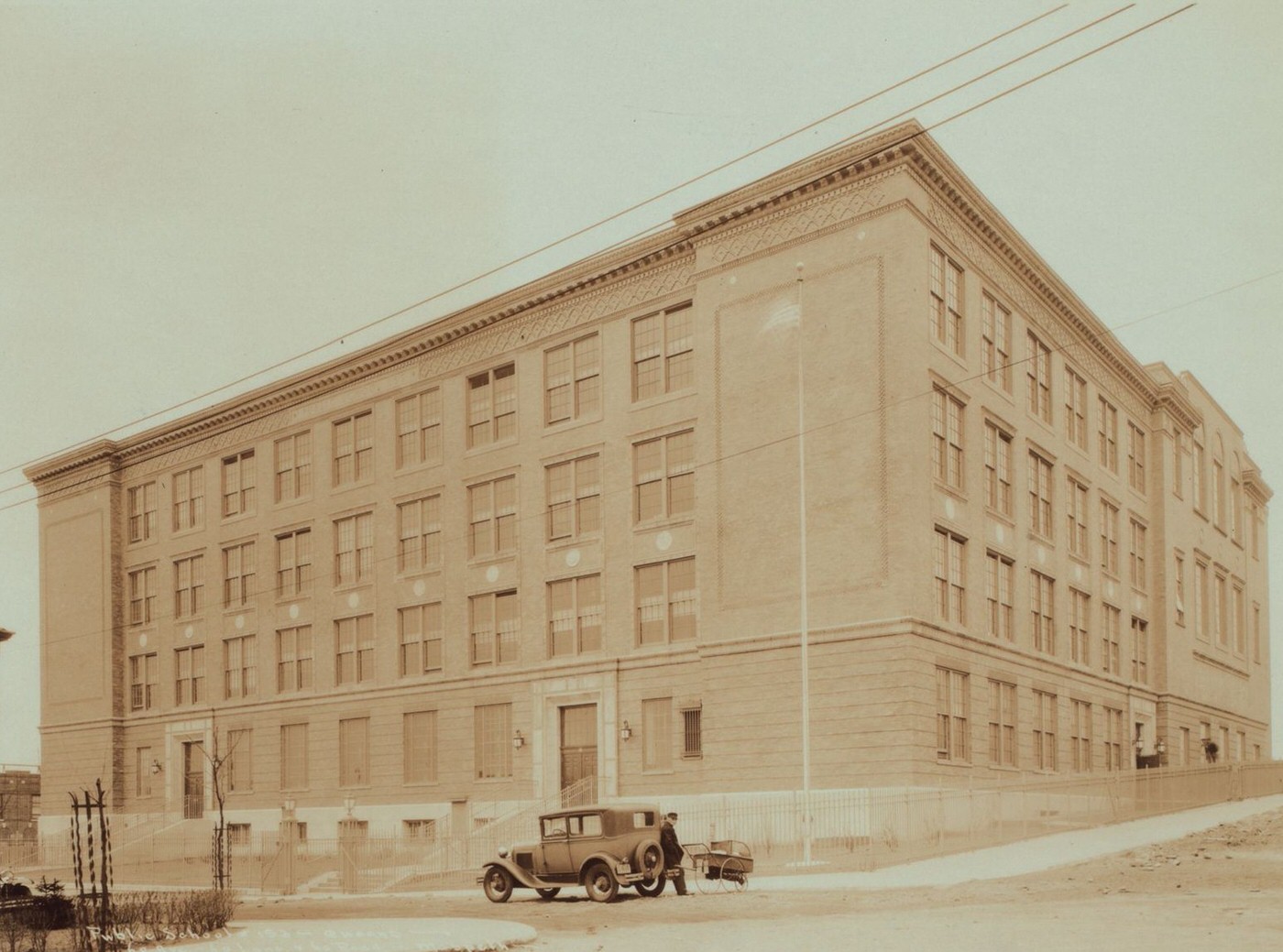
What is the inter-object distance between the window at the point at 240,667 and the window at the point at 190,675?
1.58 metres

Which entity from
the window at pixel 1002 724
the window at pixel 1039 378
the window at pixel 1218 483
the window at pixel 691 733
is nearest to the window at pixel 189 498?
the window at pixel 691 733

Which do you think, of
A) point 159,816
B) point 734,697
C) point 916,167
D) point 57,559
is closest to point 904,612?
point 734,697

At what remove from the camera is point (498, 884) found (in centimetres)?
2775

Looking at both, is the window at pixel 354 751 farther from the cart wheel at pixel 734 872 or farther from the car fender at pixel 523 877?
the cart wheel at pixel 734 872

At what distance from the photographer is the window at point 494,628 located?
49156 millimetres

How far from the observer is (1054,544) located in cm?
4831

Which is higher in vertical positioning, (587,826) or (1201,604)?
(1201,604)

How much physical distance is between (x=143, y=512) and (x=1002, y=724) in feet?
134

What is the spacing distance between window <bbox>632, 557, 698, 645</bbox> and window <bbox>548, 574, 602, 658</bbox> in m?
1.72

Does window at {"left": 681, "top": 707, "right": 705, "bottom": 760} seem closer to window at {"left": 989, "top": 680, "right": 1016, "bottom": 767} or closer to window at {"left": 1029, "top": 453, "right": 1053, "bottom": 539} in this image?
window at {"left": 989, "top": 680, "right": 1016, "bottom": 767}

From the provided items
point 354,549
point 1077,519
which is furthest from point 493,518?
point 1077,519

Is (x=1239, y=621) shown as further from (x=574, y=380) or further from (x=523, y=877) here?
(x=523, y=877)

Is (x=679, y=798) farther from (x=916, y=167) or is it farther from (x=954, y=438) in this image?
(x=916, y=167)

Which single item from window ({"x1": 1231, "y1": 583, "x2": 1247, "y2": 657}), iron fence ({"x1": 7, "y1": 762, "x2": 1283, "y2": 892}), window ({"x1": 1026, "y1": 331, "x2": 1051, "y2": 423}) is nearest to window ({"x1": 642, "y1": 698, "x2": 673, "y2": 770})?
iron fence ({"x1": 7, "y1": 762, "x2": 1283, "y2": 892})
